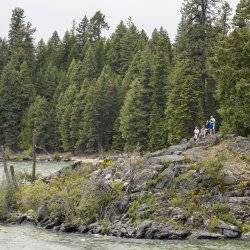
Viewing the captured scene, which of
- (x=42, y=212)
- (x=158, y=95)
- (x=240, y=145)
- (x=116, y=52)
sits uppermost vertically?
(x=116, y=52)

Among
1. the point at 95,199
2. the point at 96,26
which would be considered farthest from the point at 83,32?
the point at 95,199

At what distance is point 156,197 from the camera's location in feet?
120

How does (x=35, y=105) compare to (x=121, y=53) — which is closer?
(x=35, y=105)

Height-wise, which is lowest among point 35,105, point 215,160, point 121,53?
point 215,160

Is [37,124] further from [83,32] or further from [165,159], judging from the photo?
[165,159]

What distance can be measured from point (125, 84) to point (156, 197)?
60039 mm

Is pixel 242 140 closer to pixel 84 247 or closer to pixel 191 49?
pixel 84 247

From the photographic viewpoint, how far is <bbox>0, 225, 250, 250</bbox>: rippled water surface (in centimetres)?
3038

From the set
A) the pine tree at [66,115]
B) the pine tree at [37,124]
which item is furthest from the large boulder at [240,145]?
the pine tree at [37,124]

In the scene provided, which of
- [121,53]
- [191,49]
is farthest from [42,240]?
[121,53]

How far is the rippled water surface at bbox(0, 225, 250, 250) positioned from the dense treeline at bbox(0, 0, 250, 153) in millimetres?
11564

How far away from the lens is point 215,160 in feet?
122

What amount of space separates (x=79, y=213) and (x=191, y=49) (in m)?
29.1

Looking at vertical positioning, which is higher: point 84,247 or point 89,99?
point 89,99
